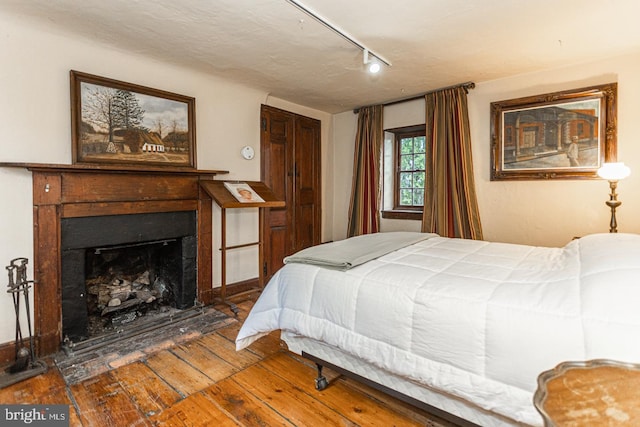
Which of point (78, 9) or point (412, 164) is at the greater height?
point (78, 9)

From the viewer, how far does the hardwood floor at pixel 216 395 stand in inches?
65.4

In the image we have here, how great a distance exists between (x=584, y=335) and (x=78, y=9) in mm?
3211

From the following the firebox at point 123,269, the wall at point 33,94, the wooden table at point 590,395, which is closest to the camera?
the wooden table at point 590,395

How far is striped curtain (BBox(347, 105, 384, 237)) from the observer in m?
4.36

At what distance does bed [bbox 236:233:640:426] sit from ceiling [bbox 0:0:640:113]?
5.22ft

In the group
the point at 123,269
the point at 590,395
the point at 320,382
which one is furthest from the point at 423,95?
the point at 123,269

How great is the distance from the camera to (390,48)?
106 inches

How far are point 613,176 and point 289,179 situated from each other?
10.8ft

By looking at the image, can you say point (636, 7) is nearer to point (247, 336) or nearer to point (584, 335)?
point (584, 335)

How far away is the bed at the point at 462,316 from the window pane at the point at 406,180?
92.1 inches

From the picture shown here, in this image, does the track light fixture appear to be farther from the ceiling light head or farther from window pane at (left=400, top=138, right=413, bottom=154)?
window pane at (left=400, top=138, right=413, bottom=154)

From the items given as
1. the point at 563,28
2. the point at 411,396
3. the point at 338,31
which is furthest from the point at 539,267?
the point at 338,31

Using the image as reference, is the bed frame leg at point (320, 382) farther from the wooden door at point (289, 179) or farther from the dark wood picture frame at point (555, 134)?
the dark wood picture frame at point (555, 134)

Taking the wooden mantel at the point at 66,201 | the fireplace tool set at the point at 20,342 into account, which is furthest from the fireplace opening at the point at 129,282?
the fireplace tool set at the point at 20,342
